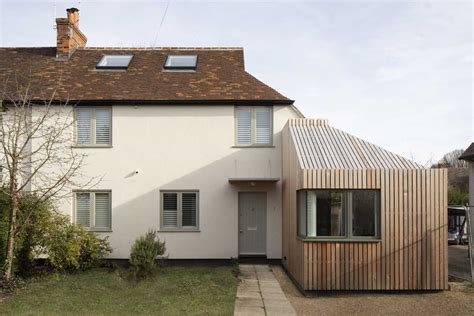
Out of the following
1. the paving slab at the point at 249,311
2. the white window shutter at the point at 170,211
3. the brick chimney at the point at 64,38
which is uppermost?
the brick chimney at the point at 64,38

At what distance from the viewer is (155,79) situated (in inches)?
694

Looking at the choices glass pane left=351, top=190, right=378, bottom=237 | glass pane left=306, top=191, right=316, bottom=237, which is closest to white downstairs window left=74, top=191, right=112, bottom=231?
glass pane left=306, top=191, right=316, bottom=237

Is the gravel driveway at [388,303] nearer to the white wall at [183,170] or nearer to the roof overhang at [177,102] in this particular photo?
the white wall at [183,170]

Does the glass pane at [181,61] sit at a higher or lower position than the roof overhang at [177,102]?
higher

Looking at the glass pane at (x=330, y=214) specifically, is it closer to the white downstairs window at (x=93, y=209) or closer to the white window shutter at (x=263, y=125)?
the white window shutter at (x=263, y=125)

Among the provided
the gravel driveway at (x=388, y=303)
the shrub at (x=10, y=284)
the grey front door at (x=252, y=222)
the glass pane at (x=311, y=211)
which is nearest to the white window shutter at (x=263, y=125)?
the grey front door at (x=252, y=222)

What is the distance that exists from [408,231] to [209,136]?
7.38 m

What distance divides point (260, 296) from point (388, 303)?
289 centimetres

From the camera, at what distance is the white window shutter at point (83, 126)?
657 inches

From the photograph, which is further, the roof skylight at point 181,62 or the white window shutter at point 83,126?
the roof skylight at point 181,62

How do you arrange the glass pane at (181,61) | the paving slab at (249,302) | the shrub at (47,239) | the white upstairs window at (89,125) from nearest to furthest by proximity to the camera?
the paving slab at (249,302) → the shrub at (47,239) → the white upstairs window at (89,125) → the glass pane at (181,61)

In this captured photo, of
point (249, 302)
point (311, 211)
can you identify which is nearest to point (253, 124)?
point (311, 211)

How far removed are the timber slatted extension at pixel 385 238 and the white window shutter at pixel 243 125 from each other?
4.65 m

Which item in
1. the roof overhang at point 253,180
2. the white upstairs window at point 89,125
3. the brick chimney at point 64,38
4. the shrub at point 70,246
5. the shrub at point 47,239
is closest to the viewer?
the shrub at point 47,239
